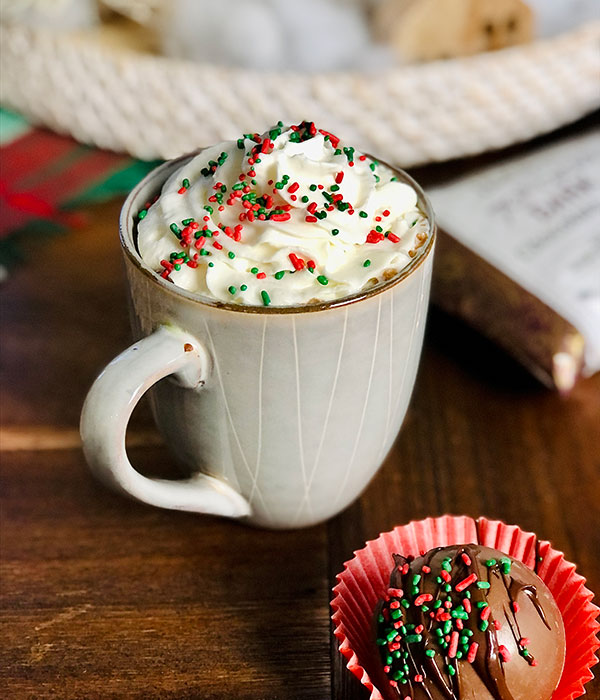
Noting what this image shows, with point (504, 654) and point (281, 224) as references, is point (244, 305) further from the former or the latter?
point (504, 654)

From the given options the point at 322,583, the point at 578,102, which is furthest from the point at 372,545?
the point at 578,102

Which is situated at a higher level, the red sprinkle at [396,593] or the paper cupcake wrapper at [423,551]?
the red sprinkle at [396,593]

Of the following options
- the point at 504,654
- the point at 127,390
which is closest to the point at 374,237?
the point at 127,390

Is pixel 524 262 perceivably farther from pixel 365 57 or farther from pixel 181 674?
pixel 181 674

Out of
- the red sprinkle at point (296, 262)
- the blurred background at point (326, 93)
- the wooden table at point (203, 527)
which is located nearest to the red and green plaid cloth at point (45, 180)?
the blurred background at point (326, 93)

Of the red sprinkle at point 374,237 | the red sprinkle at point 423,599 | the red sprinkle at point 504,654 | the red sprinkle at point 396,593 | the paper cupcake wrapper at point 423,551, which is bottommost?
the paper cupcake wrapper at point 423,551

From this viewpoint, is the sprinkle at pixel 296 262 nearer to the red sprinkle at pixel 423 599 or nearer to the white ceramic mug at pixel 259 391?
the white ceramic mug at pixel 259 391
